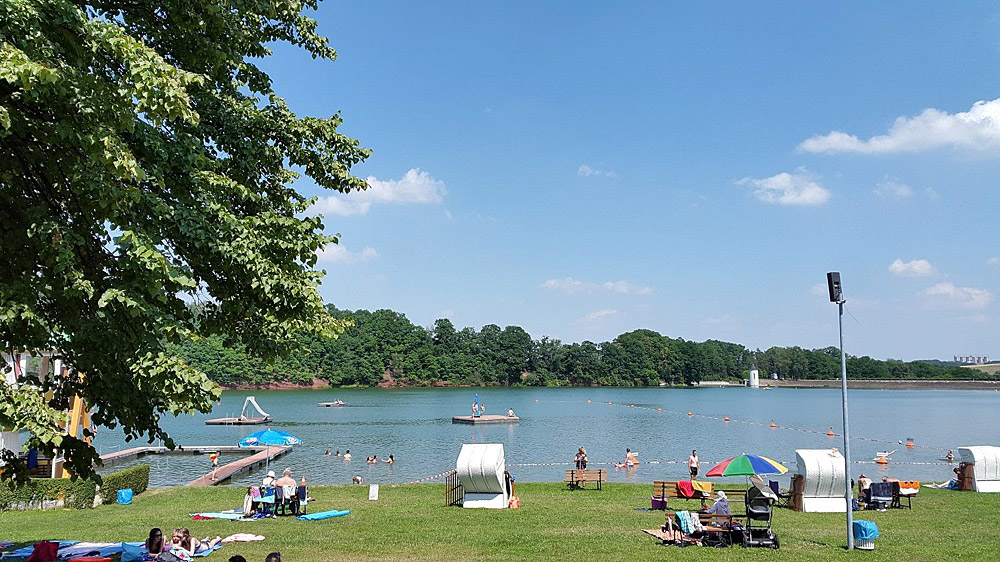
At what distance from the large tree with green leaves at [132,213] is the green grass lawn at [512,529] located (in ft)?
22.0

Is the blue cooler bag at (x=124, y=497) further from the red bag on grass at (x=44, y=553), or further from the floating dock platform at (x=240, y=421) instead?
the floating dock platform at (x=240, y=421)

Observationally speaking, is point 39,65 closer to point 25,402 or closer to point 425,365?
point 25,402

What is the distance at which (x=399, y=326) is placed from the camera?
179 metres

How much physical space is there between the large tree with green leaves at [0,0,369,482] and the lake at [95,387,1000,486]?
29.2 metres

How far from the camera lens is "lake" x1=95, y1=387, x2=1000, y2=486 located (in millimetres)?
41500

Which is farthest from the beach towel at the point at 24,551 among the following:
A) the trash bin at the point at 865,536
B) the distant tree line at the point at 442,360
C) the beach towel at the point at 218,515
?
the distant tree line at the point at 442,360

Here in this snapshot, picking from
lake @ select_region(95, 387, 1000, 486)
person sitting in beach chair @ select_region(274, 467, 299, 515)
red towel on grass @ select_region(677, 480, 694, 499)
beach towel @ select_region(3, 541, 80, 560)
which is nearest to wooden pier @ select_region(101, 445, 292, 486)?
lake @ select_region(95, 387, 1000, 486)

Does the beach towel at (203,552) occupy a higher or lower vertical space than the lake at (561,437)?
higher

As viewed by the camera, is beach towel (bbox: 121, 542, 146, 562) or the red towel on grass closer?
beach towel (bbox: 121, 542, 146, 562)

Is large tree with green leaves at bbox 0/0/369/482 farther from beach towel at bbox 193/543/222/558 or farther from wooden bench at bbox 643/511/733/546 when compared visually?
wooden bench at bbox 643/511/733/546

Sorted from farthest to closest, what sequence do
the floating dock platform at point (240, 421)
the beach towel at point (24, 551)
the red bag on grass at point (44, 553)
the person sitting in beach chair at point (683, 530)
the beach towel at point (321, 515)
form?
1. the floating dock platform at point (240, 421)
2. the beach towel at point (321, 515)
3. the person sitting in beach chair at point (683, 530)
4. the beach towel at point (24, 551)
5. the red bag on grass at point (44, 553)

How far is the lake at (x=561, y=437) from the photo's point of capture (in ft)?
136

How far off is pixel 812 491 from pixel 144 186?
62.0 feet

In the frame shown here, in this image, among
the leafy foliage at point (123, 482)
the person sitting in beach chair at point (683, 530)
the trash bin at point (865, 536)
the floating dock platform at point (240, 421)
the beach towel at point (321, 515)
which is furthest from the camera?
the floating dock platform at point (240, 421)
